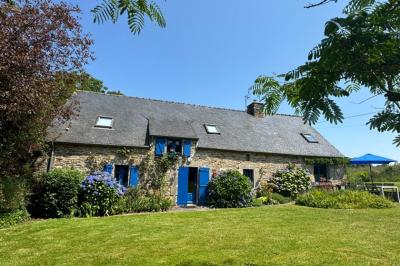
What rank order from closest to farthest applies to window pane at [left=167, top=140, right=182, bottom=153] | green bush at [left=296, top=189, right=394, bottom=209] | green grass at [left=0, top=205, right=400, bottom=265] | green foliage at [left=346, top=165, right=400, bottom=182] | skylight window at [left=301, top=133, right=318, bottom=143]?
green grass at [left=0, top=205, right=400, bottom=265], green bush at [left=296, top=189, right=394, bottom=209], window pane at [left=167, top=140, right=182, bottom=153], skylight window at [left=301, top=133, right=318, bottom=143], green foliage at [left=346, top=165, right=400, bottom=182]

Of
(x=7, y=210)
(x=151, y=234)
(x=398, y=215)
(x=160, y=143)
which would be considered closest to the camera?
(x=151, y=234)

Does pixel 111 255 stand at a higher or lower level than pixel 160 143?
lower

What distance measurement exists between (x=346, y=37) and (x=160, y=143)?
13098 millimetres

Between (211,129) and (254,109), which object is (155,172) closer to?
(211,129)

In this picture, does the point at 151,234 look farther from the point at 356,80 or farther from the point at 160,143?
the point at 160,143

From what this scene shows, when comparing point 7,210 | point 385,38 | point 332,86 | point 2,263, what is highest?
point 385,38

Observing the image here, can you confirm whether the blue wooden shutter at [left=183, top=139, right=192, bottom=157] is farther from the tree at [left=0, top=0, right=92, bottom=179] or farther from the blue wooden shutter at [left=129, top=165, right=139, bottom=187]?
the tree at [left=0, top=0, right=92, bottom=179]

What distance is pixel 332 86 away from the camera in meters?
2.10

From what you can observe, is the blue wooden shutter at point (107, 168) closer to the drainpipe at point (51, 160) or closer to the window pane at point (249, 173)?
the drainpipe at point (51, 160)

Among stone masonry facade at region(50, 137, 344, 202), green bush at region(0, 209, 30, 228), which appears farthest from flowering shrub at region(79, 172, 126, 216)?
stone masonry facade at region(50, 137, 344, 202)

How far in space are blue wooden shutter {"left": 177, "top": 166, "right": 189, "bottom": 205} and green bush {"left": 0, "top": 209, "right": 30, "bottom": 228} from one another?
22.0 ft

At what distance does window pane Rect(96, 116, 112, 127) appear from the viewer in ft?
47.8

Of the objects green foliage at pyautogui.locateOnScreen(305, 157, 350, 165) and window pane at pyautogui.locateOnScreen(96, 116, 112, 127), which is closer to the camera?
window pane at pyautogui.locateOnScreen(96, 116, 112, 127)

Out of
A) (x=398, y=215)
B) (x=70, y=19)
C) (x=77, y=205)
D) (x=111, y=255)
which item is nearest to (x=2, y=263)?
(x=111, y=255)
